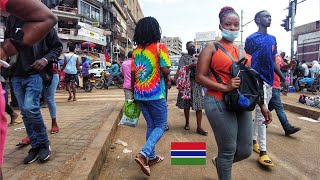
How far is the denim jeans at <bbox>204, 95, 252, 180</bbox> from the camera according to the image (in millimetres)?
2734

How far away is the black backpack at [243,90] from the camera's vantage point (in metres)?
2.63

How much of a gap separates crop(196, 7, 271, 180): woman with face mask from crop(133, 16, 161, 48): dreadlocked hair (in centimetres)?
91

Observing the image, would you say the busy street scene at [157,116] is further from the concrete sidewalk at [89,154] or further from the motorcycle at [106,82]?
the motorcycle at [106,82]

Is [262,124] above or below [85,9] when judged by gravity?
below

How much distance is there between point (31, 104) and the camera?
3342 millimetres

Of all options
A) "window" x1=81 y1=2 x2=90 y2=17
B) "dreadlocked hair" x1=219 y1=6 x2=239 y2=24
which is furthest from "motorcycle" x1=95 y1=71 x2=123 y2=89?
"window" x1=81 y1=2 x2=90 y2=17

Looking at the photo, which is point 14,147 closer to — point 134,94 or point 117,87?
point 134,94

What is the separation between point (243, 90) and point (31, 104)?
7.58ft

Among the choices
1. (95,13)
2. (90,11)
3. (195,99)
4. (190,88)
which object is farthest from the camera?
(95,13)

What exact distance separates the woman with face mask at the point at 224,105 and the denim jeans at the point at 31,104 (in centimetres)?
190

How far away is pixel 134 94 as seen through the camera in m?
3.68

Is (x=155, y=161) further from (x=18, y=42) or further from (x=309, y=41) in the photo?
(x=309, y=41)

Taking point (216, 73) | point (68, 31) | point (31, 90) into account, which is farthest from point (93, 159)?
point (68, 31)

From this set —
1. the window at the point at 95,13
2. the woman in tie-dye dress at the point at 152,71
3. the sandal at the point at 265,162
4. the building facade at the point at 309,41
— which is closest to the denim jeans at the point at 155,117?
the woman in tie-dye dress at the point at 152,71
